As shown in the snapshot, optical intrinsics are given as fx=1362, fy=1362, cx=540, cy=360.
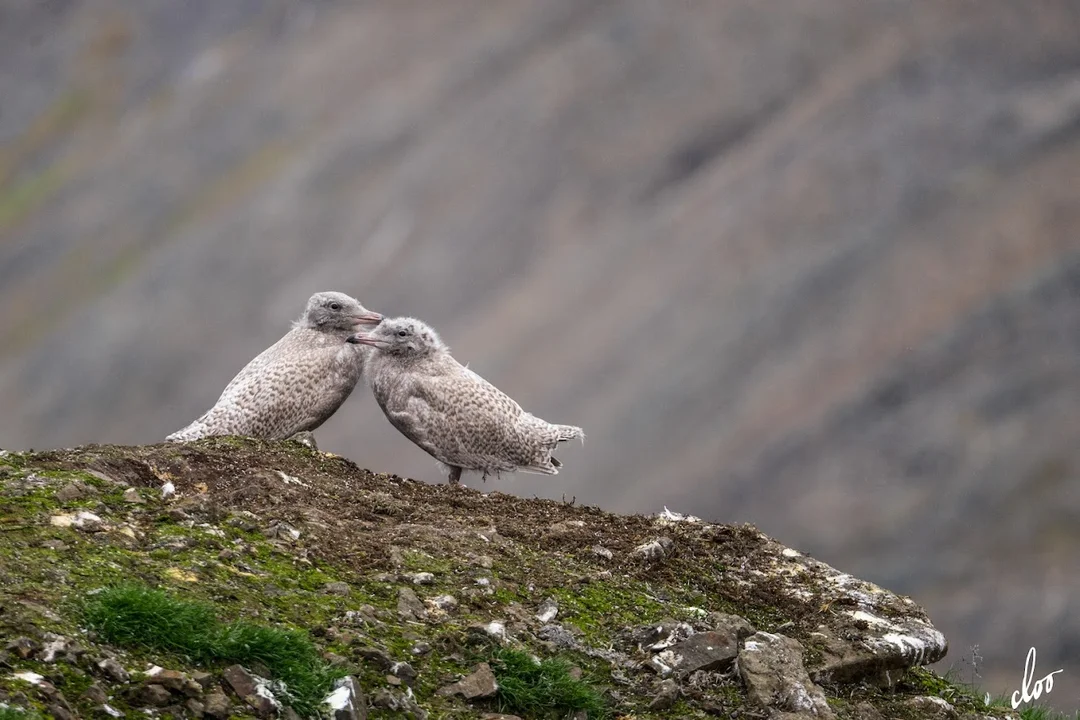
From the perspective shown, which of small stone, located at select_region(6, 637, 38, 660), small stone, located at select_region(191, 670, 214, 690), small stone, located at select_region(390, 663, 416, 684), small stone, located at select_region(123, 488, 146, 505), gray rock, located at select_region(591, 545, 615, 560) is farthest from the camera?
gray rock, located at select_region(591, 545, 615, 560)

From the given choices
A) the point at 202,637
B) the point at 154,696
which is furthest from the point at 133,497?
the point at 154,696

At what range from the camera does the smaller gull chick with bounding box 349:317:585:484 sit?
1220cm

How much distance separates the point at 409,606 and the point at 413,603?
5cm

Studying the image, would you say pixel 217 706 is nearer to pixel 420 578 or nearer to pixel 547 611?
pixel 420 578

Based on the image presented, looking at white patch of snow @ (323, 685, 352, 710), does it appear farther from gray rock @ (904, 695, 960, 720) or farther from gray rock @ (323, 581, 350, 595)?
gray rock @ (904, 695, 960, 720)

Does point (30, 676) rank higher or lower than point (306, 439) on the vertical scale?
lower

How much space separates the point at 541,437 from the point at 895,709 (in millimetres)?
4894

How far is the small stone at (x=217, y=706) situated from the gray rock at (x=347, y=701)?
490 mm

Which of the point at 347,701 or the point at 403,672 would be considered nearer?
the point at 347,701

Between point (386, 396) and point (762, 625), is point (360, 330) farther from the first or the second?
point (762, 625)

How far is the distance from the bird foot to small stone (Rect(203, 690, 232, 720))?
200 inches

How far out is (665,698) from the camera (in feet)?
23.9

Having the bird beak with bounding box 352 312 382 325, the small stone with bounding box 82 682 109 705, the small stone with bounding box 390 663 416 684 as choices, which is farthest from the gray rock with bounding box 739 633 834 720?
the bird beak with bounding box 352 312 382 325

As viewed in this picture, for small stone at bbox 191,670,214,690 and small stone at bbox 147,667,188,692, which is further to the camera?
small stone at bbox 191,670,214,690
